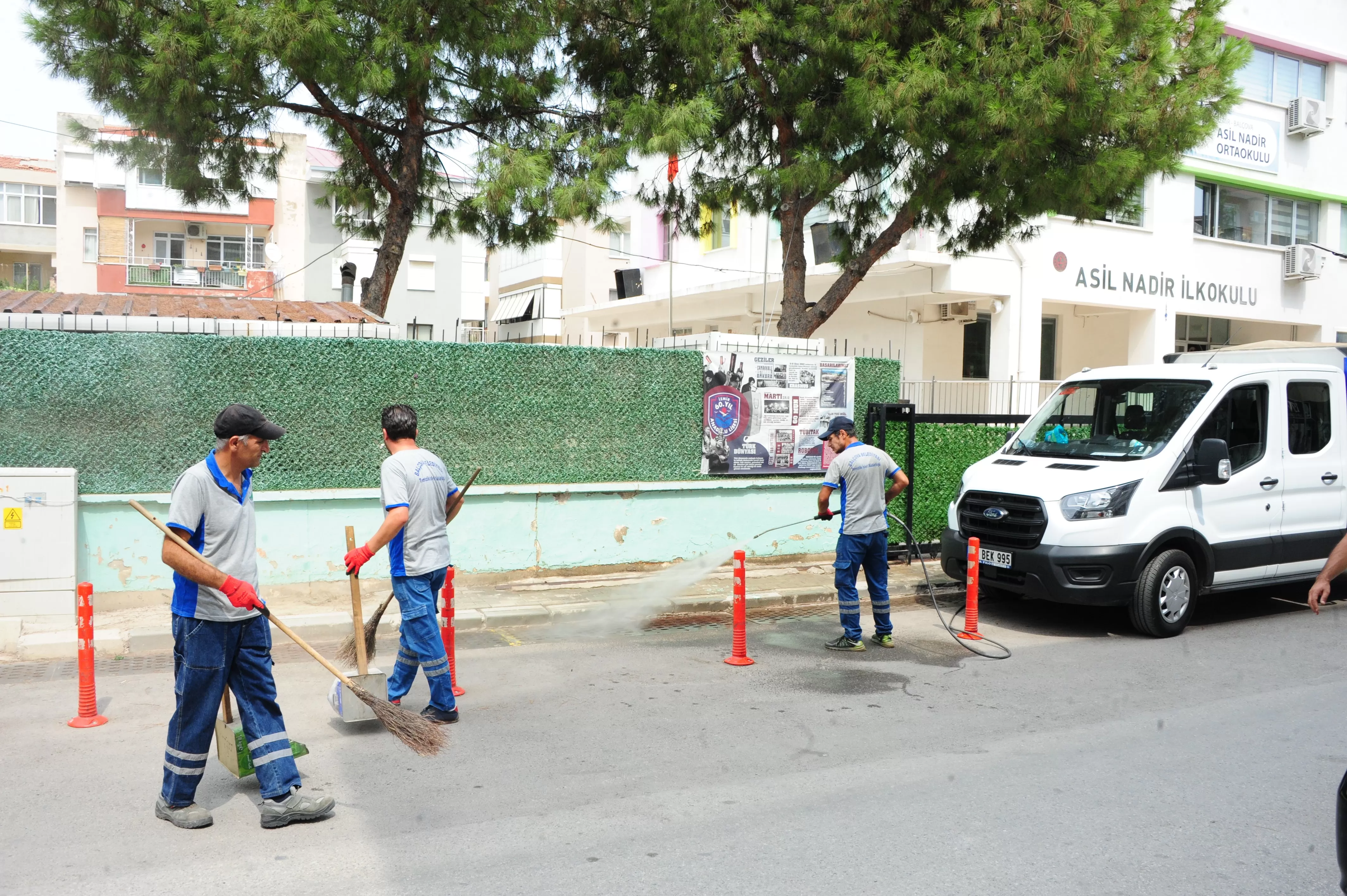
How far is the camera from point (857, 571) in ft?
26.4

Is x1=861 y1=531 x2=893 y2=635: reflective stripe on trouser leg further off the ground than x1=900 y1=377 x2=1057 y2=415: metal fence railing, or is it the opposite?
x1=900 y1=377 x2=1057 y2=415: metal fence railing

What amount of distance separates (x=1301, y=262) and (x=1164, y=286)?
446 cm

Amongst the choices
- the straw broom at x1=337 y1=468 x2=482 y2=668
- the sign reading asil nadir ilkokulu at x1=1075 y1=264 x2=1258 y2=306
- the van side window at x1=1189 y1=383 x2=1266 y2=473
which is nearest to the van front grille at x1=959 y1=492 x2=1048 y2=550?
the van side window at x1=1189 y1=383 x2=1266 y2=473

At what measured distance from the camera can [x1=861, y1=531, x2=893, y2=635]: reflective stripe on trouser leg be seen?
8.05 meters

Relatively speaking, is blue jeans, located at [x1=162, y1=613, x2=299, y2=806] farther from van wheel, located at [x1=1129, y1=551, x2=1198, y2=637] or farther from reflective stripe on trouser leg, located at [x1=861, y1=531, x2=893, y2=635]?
van wheel, located at [x1=1129, y1=551, x2=1198, y2=637]

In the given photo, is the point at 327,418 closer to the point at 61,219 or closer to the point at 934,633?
the point at 934,633

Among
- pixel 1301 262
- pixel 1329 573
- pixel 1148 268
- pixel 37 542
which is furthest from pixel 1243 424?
pixel 1301 262

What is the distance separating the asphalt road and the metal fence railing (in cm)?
1026

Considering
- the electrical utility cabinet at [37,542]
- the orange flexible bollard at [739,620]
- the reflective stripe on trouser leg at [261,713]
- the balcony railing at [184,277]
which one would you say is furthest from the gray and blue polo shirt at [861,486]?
the balcony railing at [184,277]

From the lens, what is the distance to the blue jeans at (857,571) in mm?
8023

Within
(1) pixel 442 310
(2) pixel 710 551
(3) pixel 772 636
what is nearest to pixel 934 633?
(3) pixel 772 636

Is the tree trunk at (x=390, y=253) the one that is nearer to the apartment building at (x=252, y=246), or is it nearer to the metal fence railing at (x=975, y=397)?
the metal fence railing at (x=975, y=397)

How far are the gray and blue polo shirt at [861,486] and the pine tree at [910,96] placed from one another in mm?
4533

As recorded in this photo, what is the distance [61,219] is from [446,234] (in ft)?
115
